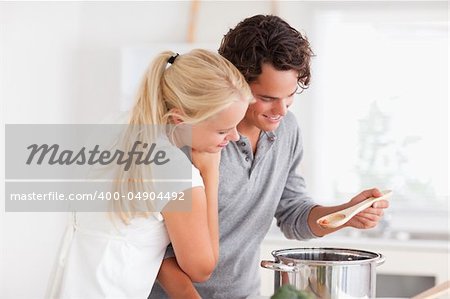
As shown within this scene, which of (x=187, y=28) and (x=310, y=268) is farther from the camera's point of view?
(x=187, y=28)

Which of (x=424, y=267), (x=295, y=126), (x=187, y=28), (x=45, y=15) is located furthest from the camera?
(x=187, y=28)

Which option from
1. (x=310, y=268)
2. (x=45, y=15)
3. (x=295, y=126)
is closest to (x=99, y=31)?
(x=45, y=15)

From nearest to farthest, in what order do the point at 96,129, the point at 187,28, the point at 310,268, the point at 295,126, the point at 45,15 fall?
the point at 310,268
the point at 96,129
the point at 295,126
the point at 45,15
the point at 187,28

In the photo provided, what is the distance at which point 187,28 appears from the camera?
4082 mm

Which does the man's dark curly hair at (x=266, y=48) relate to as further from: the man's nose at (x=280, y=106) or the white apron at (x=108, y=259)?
the white apron at (x=108, y=259)

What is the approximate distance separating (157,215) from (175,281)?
0.61ft

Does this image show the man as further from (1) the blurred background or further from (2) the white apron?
(1) the blurred background

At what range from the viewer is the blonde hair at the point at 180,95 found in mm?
1616

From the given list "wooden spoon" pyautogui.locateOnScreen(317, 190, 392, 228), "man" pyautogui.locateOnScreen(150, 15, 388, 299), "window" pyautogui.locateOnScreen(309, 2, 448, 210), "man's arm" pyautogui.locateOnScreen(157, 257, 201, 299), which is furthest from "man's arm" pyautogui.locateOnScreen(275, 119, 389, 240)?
"window" pyautogui.locateOnScreen(309, 2, 448, 210)

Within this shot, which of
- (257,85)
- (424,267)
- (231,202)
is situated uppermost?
(257,85)

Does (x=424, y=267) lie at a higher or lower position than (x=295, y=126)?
lower

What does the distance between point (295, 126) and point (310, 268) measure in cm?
67

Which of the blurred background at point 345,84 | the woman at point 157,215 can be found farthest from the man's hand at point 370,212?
the blurred background at point 345,84

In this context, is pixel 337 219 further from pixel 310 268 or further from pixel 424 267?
pixel 424 267
